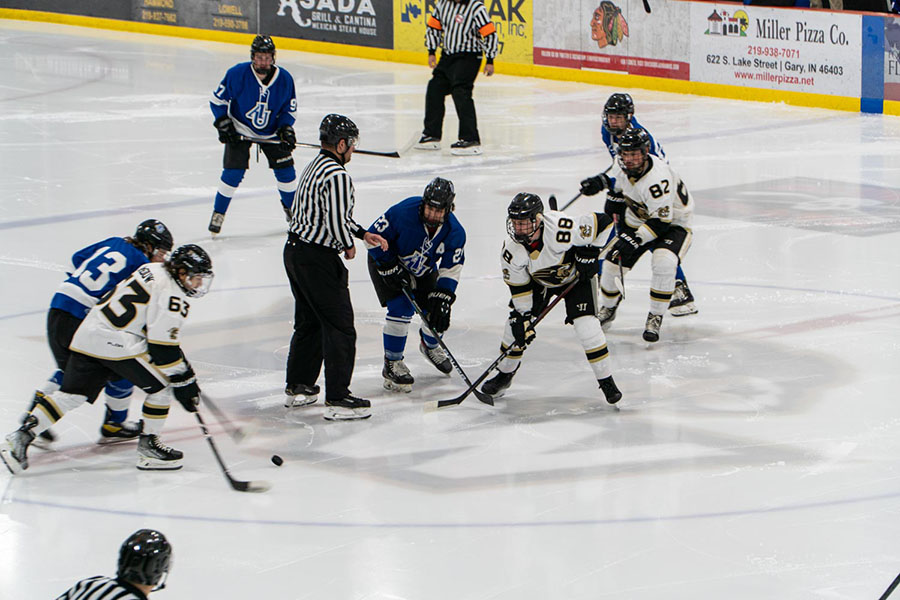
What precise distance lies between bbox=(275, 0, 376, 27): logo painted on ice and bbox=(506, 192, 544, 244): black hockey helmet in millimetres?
11484

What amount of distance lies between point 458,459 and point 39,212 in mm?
4926

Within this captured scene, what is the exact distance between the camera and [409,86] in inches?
567

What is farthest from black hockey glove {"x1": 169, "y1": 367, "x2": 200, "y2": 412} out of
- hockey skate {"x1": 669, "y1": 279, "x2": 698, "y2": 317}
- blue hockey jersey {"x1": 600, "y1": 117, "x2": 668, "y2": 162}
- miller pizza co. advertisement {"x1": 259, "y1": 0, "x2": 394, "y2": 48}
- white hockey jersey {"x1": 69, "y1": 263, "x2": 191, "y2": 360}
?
miller pizza co. advertisement {"x1": 259, "y1": 0, "x2": 394, "y2": 48}

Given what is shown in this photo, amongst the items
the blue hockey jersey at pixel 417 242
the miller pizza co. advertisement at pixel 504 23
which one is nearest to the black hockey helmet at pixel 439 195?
the blue hockey jersey at pixel 417 242

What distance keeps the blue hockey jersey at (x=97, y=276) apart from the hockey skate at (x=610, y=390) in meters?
1.86

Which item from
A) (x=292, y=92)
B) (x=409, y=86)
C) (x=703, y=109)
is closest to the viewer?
(x=292, y=92)

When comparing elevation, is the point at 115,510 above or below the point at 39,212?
below

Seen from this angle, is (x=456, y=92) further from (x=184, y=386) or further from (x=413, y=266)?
(x=184, y=386)

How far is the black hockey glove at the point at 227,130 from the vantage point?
812cm

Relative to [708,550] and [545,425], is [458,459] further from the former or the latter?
[708,550]

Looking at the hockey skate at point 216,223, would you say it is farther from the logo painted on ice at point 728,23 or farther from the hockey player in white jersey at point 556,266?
the logo painted on ice at point 728,23

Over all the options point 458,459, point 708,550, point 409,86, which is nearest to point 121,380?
point 458,459

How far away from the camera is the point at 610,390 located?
5359mm

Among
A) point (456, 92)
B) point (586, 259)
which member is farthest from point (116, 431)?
point (456, 92)
